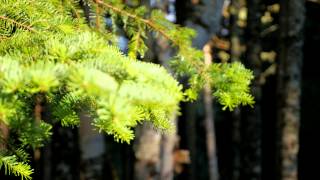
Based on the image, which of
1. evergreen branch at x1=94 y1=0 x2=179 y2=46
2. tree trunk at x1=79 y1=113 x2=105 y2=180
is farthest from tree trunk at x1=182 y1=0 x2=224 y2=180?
tree trunk at x1=79 y1=113 x2=105 y2=180

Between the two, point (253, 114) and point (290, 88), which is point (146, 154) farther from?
point (253, 114)

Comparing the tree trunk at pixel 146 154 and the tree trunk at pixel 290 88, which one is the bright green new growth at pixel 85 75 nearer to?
the tree trunk at pixel 146 154

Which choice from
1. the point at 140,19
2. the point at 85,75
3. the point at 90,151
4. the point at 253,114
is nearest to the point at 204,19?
the point at 140,19

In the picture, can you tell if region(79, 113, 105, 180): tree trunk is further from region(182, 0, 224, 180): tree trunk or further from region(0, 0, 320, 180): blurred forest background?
region(182, 0, 224, 180): tree trunk

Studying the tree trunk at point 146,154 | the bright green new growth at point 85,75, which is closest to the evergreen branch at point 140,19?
the bright green new growth at point 85,75

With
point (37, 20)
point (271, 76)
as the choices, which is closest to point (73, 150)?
point (37, 20)

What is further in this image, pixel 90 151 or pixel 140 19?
pixel 90 151

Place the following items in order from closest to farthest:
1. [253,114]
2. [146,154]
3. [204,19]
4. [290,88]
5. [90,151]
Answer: [204,19]
[146,154]
[90,151]
[290,88]
[253,114]
